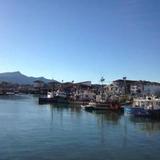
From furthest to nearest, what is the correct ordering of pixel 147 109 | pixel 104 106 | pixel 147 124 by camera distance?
1. pixel 104 106
2. pixel 147 109
3. pixel 147 124

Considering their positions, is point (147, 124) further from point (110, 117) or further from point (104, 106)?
point (104, 106)

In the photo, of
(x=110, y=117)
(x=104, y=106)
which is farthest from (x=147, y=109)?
(x=104, y=106)

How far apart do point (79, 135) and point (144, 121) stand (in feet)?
77.4

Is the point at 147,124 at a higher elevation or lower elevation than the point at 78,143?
higher

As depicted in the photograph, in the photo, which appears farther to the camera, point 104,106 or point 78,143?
point 104,106

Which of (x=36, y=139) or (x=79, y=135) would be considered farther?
(x=79, y=135)

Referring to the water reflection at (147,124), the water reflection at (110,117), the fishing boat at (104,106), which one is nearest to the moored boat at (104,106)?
the fishing boat at (104,106)

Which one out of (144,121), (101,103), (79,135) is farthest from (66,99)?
(79,135)

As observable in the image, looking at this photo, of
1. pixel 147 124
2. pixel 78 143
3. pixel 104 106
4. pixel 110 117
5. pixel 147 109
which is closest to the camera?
pixel 78 143

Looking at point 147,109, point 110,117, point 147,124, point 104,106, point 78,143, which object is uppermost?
point 104,106

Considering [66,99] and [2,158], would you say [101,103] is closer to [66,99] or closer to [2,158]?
[66,99]

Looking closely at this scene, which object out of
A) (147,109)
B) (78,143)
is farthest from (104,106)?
(78,143)

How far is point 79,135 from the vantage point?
170 ft

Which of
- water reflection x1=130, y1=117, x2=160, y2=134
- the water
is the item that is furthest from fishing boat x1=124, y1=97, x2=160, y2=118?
the water
